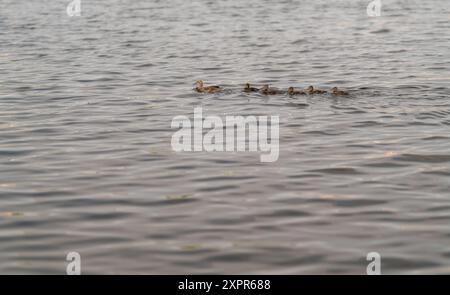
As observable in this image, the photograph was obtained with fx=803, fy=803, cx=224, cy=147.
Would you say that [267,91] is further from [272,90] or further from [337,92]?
[337,92]

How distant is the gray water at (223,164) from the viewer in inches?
310

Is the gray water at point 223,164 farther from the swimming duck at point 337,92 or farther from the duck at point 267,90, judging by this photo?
the duck at point 267,90

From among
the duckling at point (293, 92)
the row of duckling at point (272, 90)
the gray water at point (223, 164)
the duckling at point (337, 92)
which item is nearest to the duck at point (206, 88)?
the row of duckling at point (272, 90)

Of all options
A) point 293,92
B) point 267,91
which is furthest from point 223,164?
point 293,92

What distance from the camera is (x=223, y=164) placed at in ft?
36.1

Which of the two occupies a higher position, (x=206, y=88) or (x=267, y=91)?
(x=206, y=88)

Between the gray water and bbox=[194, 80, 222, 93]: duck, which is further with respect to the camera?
bbox=[194, 80, 222, 93]: duck

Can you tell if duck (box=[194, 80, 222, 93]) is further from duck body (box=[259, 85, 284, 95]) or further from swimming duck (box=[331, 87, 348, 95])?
swimming duck (box=[331, 87, 348, 95])

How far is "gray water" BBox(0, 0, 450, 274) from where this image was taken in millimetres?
7863

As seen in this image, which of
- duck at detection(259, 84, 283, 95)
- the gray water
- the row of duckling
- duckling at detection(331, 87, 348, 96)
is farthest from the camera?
duck at detection(259, 84, 283, 95)

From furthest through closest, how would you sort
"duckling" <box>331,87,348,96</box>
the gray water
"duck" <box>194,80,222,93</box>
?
"duck" <box>194,80,222,93</box>
"duckling" <box>331,87,348,96</box>
the gray water

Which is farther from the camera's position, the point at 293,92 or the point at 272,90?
the point at 272,90

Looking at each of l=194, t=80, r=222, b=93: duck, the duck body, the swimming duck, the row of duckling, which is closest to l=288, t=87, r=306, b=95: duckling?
the row of duckling

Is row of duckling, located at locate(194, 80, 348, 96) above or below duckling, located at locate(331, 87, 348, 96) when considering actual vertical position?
above
